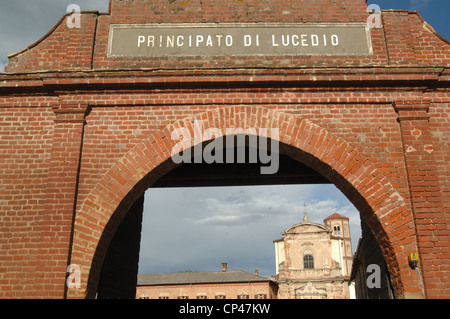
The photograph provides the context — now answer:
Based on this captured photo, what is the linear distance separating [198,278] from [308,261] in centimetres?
1384

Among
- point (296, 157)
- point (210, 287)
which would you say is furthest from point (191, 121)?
point (210, 287)

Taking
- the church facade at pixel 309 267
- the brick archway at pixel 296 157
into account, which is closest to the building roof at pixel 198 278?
the church facade at pixel 309 267

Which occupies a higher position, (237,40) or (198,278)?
(237,40)

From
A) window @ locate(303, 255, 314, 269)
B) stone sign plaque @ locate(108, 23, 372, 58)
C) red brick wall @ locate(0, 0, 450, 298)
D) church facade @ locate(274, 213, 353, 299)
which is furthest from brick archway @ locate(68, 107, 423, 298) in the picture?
window @ locate(303, 255, 314, 269)

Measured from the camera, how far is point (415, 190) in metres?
6.27

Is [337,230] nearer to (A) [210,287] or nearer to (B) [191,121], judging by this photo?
(A) [210,287]

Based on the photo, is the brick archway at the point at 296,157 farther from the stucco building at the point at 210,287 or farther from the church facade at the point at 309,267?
the church facade at the point at 309,267

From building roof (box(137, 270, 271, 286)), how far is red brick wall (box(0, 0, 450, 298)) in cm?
4434

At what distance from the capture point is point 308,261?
5309 centimetres

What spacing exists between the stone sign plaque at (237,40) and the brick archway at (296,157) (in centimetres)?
116

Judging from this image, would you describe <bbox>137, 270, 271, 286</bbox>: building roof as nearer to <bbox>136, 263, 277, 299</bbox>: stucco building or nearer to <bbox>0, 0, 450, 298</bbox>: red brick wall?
<bbox>136, 263, 277, 299</bbox>: stucco building

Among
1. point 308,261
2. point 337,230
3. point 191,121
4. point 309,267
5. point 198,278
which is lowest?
point 191,121
